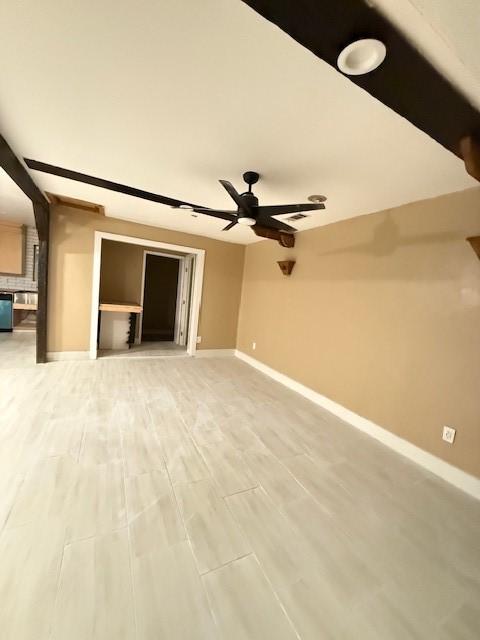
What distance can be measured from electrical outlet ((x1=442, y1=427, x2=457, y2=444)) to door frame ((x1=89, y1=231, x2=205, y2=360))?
378 cm

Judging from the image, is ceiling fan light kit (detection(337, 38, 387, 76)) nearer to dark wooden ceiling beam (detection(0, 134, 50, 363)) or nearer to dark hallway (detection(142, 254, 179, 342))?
dark wooden ceiling beam (detection(0, 134, 50, 363))

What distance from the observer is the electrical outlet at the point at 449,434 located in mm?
2092

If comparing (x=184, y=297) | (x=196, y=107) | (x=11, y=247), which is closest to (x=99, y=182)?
(x=196, y=107)

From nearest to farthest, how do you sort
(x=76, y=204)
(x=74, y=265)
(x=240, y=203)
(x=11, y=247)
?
1. (x=240, y=203)
2. (x=76, y=204)
3. (x=74, y=265)
4. (x=11, y=247)

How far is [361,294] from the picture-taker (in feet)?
9.38

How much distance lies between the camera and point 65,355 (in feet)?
13.0

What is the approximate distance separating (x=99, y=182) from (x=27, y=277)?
14.8 ft

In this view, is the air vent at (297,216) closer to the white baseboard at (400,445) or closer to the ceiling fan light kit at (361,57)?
the ceiling fan light kit at (361,57)

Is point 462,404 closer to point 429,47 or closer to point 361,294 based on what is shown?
point 361,294

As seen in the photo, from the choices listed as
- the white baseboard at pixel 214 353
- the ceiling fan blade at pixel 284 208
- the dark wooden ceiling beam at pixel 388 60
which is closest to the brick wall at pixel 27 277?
the white baseboard at pixel 214 353

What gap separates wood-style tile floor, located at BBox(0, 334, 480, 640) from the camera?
1049mm

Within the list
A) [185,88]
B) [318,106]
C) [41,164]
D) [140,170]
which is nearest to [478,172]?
[318,106]

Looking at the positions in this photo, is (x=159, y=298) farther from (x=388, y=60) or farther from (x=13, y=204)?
(x=388, y=60)

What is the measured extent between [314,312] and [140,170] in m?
2.53
